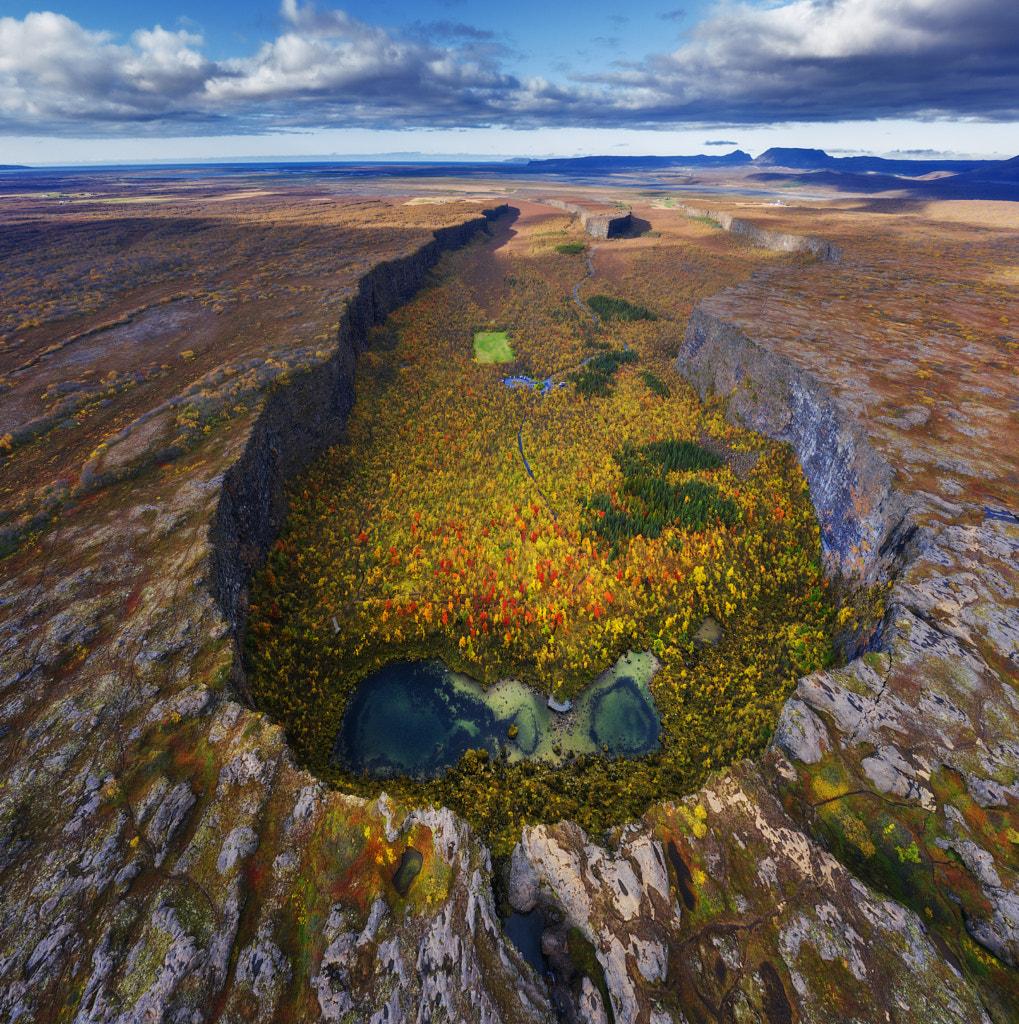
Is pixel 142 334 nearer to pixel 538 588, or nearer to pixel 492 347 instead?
pixel 492 347

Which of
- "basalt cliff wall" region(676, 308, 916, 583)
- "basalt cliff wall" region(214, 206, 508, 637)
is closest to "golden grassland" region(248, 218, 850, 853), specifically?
"basalt cliff wall" region(214, 206, 508, 637)

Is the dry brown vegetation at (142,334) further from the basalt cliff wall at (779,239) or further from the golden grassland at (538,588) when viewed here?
the basalt cliff wall at (779,239)

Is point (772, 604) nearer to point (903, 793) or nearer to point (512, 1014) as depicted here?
point (903, 793)

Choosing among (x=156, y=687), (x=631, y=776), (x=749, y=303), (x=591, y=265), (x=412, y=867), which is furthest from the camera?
(x=591, y=265)

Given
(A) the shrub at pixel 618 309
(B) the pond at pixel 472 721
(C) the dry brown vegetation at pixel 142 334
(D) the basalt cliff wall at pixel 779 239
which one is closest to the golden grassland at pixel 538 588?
(B) the pond at pixel 472 721

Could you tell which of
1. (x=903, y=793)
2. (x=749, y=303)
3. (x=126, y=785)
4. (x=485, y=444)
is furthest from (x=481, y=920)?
(x=749, y=303)
